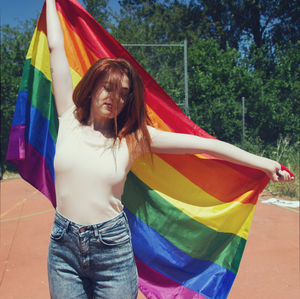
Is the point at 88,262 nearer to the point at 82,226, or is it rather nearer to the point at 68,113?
the point at 82,226

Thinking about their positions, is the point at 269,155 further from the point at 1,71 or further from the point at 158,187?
the point at 1,71

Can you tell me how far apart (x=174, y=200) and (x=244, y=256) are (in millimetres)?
2346

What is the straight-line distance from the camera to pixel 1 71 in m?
11.0

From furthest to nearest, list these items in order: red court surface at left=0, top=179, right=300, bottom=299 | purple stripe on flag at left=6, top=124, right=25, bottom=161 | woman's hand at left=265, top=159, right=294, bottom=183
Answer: red court surface at left=0, top=179, right=300, bottom=299
purple stripe on flag at left=6, top=124, right=25, bottom=161
woman's hand at left=265, top=159, right=294, bottom=183

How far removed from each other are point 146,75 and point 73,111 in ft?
3.32

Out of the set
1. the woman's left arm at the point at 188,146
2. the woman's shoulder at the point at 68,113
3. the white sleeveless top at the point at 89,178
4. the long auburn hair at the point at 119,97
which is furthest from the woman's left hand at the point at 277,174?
the woman's shoulder at the point at 68,113

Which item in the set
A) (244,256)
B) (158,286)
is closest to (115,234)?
(158,286)

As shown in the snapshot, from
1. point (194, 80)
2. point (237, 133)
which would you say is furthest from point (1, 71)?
point (237, 133)

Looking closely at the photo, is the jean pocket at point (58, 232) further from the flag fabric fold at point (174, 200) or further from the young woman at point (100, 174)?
the flag fabric fold at point (174, 200)

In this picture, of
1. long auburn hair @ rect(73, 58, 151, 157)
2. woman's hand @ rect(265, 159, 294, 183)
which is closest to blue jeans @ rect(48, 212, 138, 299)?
long auburn hair @ rect(73, 58, 151, 157)

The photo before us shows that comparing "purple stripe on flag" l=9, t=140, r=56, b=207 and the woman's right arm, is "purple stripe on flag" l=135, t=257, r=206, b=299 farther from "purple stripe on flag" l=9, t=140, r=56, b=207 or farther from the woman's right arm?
the woman's right arm

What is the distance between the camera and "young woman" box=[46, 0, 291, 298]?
5.19 feet

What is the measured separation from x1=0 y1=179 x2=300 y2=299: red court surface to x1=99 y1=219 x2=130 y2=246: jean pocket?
7.39 ft

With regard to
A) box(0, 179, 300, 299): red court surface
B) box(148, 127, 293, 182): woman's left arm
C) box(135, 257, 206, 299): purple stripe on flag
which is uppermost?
box(148, 127, 293, 182): woman's left arm
